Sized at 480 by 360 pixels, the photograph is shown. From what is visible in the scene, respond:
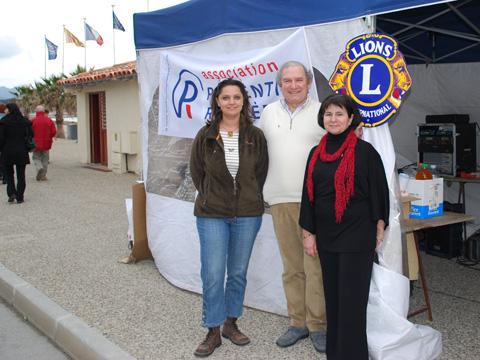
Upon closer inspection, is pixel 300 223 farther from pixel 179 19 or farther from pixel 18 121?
pixel 18 121

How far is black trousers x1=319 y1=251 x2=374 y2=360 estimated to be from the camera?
309cm

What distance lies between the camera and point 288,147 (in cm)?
351

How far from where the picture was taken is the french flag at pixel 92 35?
2351cm

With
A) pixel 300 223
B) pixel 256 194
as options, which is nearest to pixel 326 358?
pixel 300 223

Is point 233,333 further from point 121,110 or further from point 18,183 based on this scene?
point 121,110

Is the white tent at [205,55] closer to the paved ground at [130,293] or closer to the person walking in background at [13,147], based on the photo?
the paved ground at [130,293]

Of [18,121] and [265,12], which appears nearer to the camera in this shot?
[265,12]

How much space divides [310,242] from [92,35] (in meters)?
22.6

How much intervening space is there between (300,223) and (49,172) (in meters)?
12.8

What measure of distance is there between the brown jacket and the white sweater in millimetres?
86

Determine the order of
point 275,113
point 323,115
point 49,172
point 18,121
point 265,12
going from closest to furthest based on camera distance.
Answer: point 323,115, point 275,113, point 265,12, point 18,121, point 49,172

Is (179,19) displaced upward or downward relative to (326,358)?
upward

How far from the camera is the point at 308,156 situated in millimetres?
3357

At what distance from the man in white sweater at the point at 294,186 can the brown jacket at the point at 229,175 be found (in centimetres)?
12
